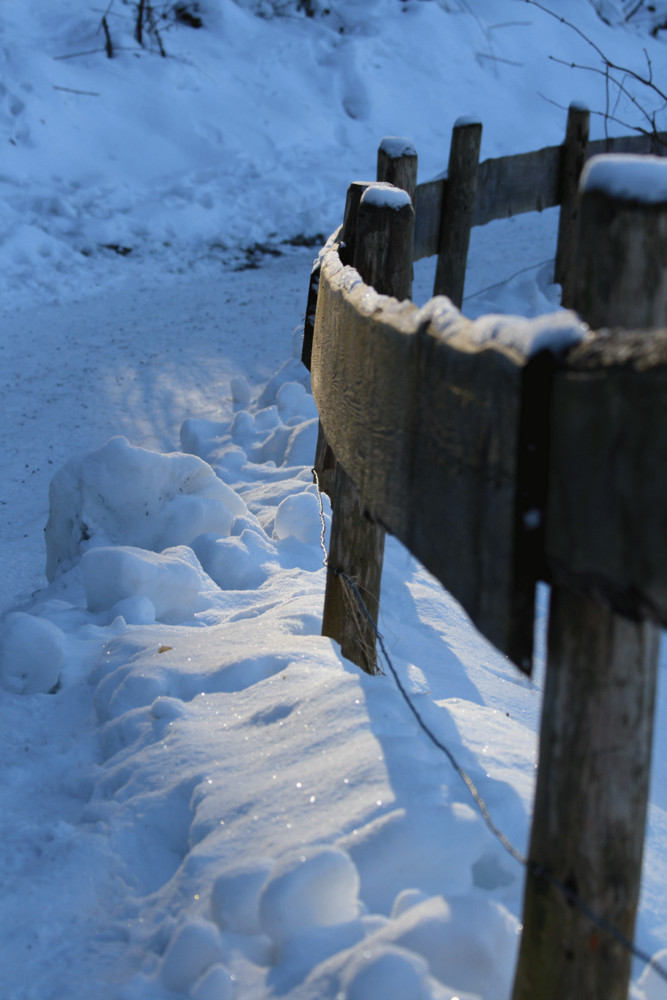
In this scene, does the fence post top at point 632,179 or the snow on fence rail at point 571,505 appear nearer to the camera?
the snow on fence rail at point 571,505

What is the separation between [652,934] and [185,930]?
34.0 inches

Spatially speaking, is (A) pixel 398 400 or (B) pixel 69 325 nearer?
(A) pixel 398 400

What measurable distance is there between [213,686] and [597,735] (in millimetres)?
1565

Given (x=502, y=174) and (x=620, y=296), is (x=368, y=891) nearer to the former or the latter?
(x=620, y=296)

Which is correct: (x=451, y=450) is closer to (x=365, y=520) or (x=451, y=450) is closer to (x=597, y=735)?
(x=597, y=735)

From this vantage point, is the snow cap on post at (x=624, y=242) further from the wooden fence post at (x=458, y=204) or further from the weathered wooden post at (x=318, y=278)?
the wooden fence post at (x=458, y=204)

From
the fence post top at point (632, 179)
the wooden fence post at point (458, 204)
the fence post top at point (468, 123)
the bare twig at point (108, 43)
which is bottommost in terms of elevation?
the fence post top at point (632, 179)

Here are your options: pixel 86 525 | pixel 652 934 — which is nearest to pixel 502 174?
pixel 86 525

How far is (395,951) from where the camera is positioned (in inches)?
56.9

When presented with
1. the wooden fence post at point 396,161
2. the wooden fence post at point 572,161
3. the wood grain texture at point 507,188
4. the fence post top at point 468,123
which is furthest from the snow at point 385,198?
the wooden fence post at point 572,161

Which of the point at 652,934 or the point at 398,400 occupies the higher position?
the point at 398,400

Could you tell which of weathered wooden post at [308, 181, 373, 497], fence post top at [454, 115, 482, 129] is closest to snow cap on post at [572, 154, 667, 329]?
weathered wooden post at [308, 181, 373, 497]

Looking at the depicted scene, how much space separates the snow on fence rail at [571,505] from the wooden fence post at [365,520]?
3.17 ft

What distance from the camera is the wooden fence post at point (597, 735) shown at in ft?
3.43
